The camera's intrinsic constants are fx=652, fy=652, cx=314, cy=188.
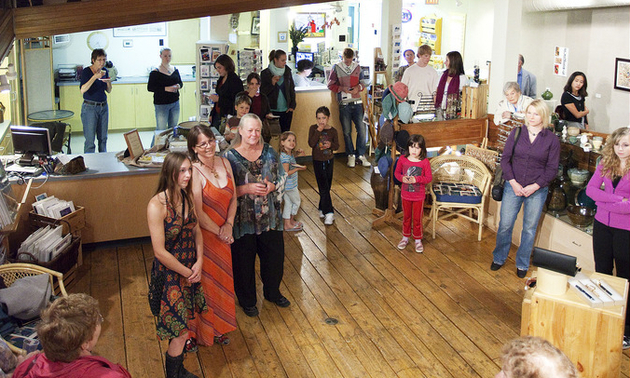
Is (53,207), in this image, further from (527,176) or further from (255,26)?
(255,26)

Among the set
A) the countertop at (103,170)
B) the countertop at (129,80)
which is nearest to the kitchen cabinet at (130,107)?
the countertop at (129,80)

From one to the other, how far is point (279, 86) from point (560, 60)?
5585 millimetres

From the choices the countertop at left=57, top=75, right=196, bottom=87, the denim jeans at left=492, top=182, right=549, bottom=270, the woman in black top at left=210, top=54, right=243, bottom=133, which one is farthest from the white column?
the countertop at left=57, top=75, right=196, bottom=87

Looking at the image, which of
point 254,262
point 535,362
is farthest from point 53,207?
point 535,362

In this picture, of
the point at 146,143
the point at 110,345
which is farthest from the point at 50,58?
the point at 110,345

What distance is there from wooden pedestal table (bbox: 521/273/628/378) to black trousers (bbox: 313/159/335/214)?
10.9 ft

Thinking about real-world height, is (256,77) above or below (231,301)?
above

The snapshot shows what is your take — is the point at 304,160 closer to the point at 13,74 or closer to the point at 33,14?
the point at 13,74

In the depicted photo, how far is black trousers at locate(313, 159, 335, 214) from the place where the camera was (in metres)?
6.98

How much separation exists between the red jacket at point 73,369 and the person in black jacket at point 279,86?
6.16 meters

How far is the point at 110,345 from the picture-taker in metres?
4.78

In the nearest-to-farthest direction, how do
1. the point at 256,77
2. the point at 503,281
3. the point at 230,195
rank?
1. the point at 230,195
2. the point at 503,281
3. the point at 256,77

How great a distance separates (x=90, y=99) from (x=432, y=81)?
15.3ft

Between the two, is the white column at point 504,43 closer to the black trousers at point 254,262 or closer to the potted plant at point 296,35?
the black trousers at point 254,262
